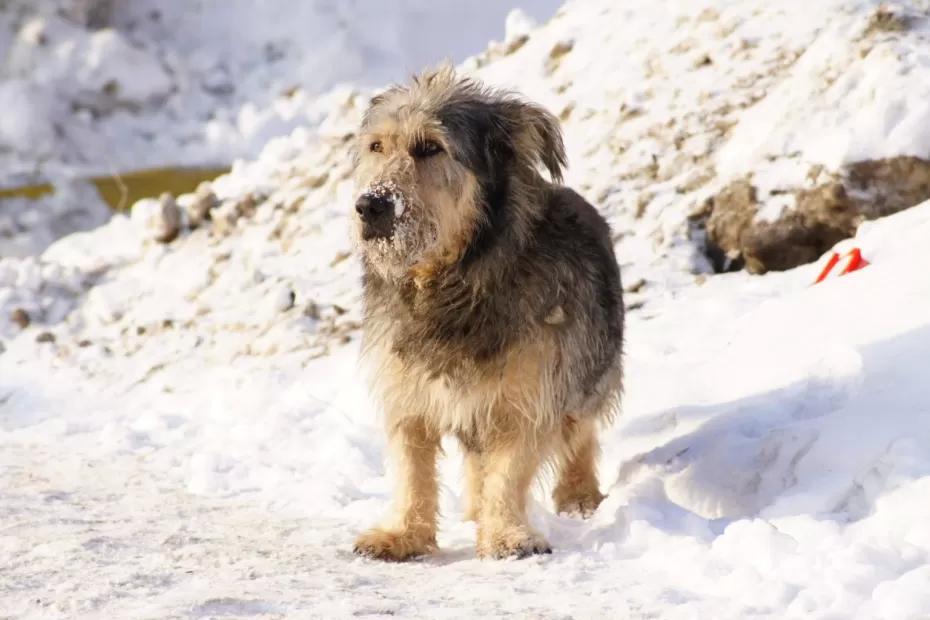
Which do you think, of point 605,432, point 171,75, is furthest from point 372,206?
point 171,75

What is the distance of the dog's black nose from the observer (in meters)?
4.43

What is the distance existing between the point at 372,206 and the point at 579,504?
1599 millimetres

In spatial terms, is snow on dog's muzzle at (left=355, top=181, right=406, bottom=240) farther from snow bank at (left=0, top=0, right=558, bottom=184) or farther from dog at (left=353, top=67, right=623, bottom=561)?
snow bank at (left=0, top=0, right=558, bottom=184)

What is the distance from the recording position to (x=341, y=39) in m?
16.8

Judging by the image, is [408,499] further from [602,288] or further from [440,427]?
[602,288]

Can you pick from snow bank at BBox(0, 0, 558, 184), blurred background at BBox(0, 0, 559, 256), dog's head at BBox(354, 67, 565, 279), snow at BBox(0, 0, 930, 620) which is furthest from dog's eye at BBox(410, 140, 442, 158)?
snow bank at BBox(0, 0, 558, 184)

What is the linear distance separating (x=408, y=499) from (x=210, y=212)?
19.7 feet

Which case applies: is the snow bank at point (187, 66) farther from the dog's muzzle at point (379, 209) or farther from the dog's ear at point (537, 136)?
the dog's muzzle at point (379, 209)

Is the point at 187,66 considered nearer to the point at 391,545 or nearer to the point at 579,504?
the point at 579,504

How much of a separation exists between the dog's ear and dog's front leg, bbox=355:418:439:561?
3.45 ft

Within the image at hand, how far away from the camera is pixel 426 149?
15.0 feet

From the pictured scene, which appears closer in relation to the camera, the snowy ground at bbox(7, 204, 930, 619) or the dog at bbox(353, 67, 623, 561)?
the snowy ground at bbox(7, 204, 930, 619)

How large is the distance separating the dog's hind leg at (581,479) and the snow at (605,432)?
14 cm

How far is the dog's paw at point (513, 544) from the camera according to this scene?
14.8 feet
